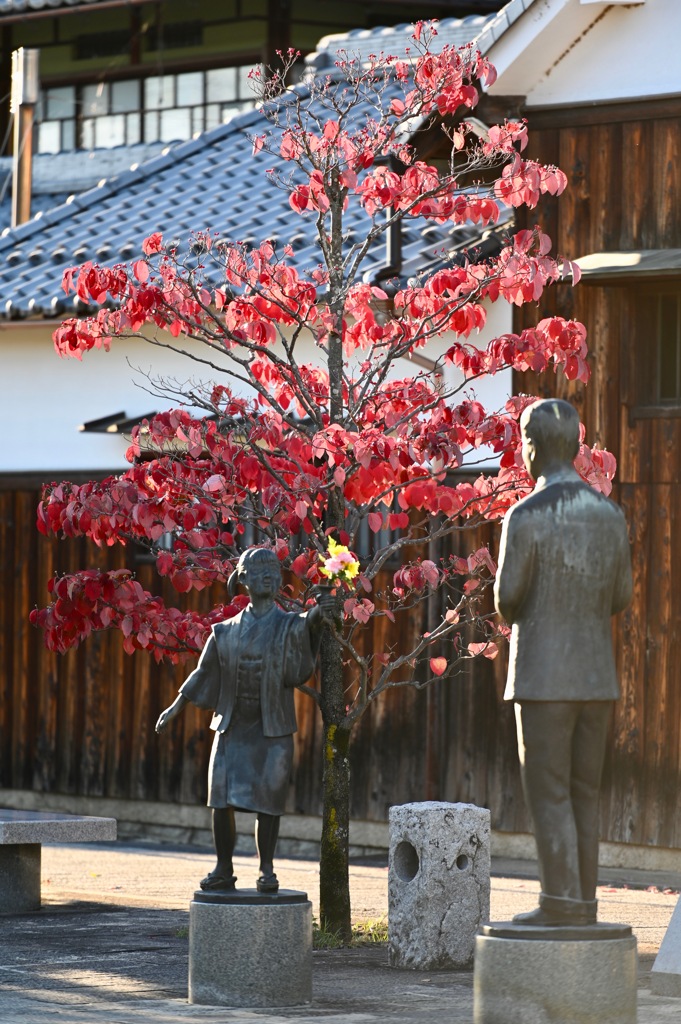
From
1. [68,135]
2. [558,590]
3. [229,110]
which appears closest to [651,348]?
[558,590]

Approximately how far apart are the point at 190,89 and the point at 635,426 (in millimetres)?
10921

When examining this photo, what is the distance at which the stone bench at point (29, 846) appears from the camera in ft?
36.9

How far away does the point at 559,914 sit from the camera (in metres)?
7.25

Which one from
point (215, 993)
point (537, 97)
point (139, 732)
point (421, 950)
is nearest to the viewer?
point (215, 993)

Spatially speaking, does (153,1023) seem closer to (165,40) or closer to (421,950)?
(421,950)

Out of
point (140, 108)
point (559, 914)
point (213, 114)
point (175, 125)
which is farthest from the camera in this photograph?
point (140, 108)

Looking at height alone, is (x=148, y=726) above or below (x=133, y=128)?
below

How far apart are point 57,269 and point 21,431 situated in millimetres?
1491

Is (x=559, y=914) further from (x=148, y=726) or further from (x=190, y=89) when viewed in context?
(x=190, y=89)

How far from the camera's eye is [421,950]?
9406mm

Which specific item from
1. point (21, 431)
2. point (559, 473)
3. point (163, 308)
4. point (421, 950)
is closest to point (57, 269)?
point (21, 431)

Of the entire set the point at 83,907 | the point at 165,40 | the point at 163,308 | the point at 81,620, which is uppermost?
the point at 165,40

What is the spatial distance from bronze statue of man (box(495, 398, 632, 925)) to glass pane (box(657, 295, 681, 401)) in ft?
19.3

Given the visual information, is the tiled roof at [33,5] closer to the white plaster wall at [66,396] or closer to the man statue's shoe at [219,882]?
the white plaster wall at [66,396]
